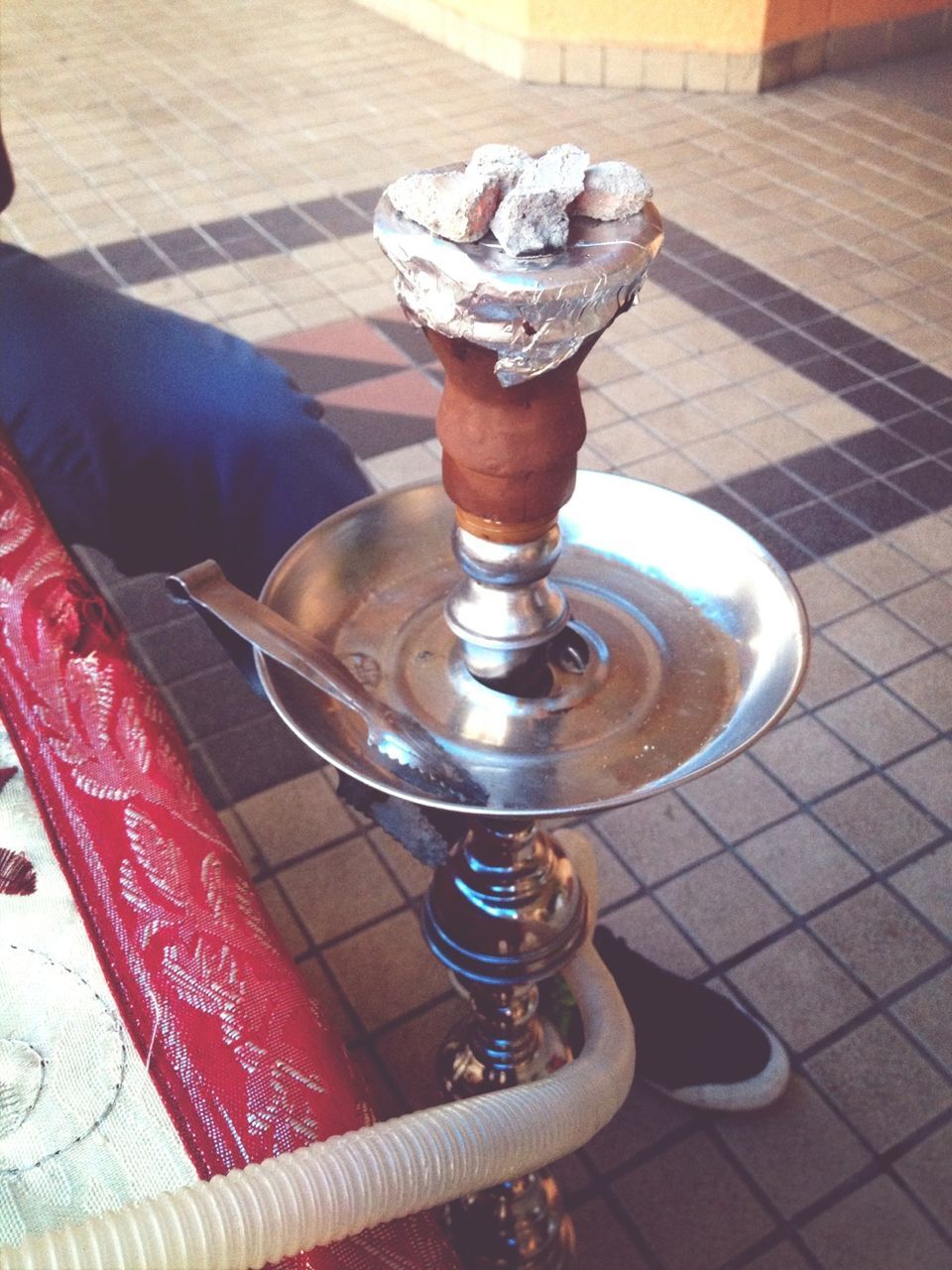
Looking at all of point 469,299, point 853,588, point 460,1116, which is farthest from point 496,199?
point 853,588

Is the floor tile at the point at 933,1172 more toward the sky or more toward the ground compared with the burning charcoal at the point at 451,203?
more toward the ground

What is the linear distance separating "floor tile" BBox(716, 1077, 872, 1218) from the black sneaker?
0.04 metres

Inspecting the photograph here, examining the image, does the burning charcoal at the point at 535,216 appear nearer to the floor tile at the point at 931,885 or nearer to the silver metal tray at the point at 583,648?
the silver metal tray at the point at 583,648

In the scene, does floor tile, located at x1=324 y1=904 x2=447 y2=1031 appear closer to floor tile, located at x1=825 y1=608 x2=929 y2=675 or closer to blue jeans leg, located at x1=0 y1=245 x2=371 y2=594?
blue jeans leg, located at x1=0 y1=245 x2=371 y2=594

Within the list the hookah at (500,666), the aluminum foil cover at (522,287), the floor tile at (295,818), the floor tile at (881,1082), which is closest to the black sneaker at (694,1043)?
the floor tile at (881,1082)

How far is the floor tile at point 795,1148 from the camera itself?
5.77 feet

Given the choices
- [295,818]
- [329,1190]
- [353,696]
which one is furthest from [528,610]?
[295,818]

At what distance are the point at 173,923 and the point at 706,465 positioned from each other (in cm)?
255

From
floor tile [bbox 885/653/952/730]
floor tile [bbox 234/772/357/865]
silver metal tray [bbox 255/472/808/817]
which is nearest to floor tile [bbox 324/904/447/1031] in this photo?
floor tile [bbox 234/772/357/865]

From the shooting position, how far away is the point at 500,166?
0.77 meters

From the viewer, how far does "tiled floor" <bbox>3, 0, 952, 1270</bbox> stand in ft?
6.00

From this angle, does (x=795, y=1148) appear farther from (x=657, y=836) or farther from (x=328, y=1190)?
(x=328, y=1190)

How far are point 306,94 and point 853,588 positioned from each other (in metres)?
4.38

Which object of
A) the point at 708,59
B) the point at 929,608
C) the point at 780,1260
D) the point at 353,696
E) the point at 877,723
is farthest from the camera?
the point at 708,59
